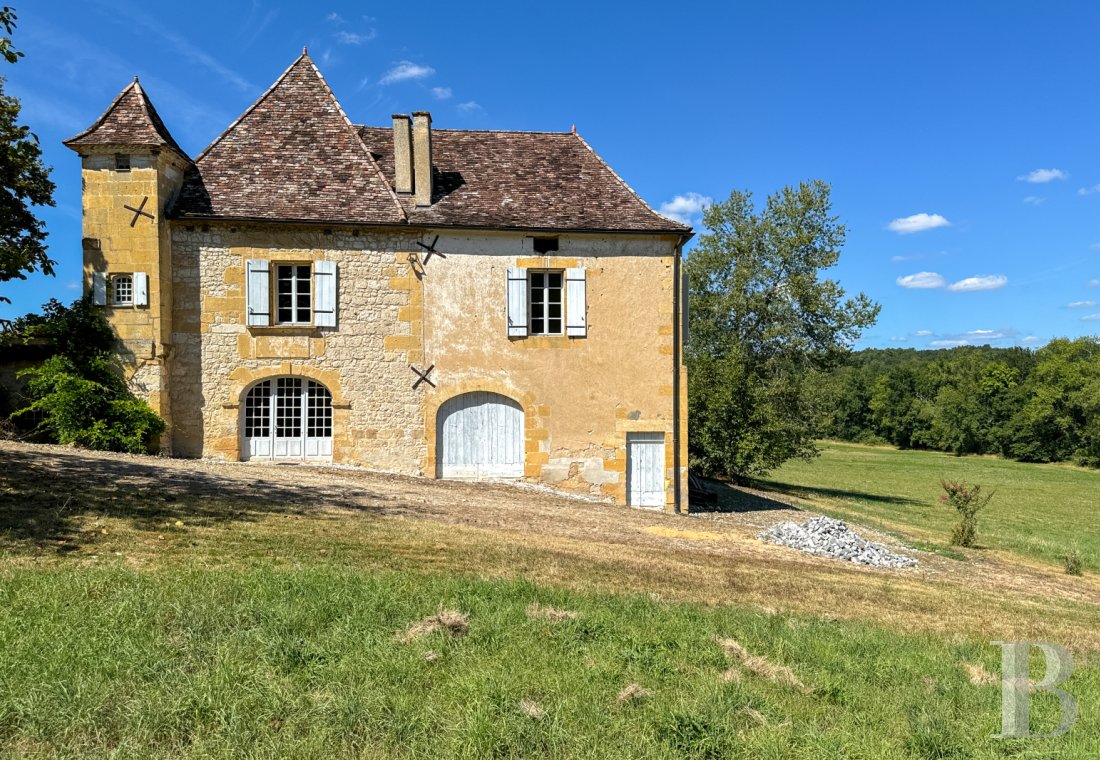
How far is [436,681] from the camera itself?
170 inches

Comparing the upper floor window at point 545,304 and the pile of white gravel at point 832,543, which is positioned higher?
the upper floor window at point 545,304

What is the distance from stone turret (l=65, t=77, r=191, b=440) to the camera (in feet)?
45.5

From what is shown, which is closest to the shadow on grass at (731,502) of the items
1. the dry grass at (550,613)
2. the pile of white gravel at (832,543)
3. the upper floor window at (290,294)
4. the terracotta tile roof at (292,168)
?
the pile of white gravel at (832,543)

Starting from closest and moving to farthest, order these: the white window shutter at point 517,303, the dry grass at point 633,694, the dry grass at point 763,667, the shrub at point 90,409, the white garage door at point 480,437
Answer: the dry grass at point 633,694, the dry grass at point 763,667, the shrub at point 90,409, the white garage door at point 480,437, the white window shutter at point 517,303

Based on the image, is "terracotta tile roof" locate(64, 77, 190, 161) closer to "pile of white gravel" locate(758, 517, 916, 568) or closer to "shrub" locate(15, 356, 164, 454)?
"shrub" locate(15, 356, 164, 454)

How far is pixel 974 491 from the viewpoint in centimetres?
1555

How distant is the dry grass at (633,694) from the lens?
4.24 metres

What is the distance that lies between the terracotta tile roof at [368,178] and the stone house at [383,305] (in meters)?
0.06

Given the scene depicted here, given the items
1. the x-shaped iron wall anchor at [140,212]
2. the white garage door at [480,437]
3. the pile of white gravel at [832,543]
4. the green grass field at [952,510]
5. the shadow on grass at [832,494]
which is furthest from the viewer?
the shadow on grass at [832,494]

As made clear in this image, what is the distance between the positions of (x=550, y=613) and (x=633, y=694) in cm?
140

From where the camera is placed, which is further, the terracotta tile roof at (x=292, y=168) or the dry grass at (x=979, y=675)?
the terracotta tile roof at (x=292, y=168)

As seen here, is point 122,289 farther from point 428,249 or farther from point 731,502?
point 731,502

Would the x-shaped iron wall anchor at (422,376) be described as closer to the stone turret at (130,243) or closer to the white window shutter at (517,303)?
the white window shutter at (517,303)

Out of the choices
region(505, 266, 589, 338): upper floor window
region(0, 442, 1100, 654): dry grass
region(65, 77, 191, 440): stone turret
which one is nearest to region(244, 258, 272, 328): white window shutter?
region(65, 77, 191, 440): stone turret
